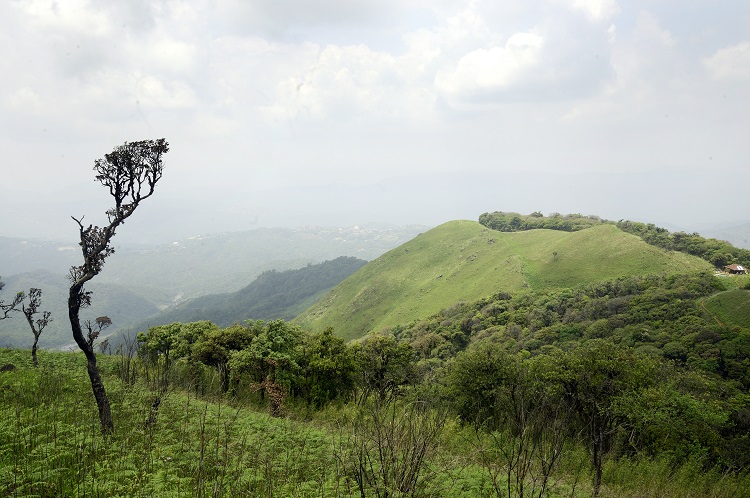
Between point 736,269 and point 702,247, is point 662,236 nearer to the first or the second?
point 702,247

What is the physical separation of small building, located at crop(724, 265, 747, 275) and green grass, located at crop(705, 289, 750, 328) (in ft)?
90.0

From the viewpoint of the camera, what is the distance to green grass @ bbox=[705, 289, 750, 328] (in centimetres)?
5516

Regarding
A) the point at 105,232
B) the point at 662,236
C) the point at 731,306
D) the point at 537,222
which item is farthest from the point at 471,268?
the point at 105,232

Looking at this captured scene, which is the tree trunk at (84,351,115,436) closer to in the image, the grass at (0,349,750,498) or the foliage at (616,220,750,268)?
the grass at (0,349,750,498)

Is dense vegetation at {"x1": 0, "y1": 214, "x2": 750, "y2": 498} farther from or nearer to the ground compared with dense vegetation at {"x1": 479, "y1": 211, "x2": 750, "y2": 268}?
nearer to the ground

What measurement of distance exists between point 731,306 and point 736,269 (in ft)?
116

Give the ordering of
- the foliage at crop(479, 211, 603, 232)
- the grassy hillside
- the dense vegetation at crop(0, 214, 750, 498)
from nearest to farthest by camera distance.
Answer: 1. the dense vegetation at crop(0, 214, 750, 498)
2. the grassy hillside
3. the foliage at crop(479, 211, 603, 232)

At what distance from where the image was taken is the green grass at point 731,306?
181 ft

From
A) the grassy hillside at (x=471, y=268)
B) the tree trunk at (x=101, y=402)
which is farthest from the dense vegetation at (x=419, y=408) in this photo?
the grassy hillside at (x=471, y=268)

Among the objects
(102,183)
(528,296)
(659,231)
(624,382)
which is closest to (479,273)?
(528,296)

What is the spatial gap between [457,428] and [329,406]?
351 inches

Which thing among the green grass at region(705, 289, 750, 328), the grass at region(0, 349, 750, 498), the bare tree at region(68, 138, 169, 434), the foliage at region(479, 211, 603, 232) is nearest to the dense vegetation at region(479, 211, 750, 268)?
the foliage at region(479, 211, 603, 232)

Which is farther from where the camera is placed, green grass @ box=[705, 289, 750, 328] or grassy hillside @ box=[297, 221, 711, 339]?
grassy hillside @ box=[297, 221, 711, 339]

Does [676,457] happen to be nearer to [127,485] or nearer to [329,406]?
[329,406]
